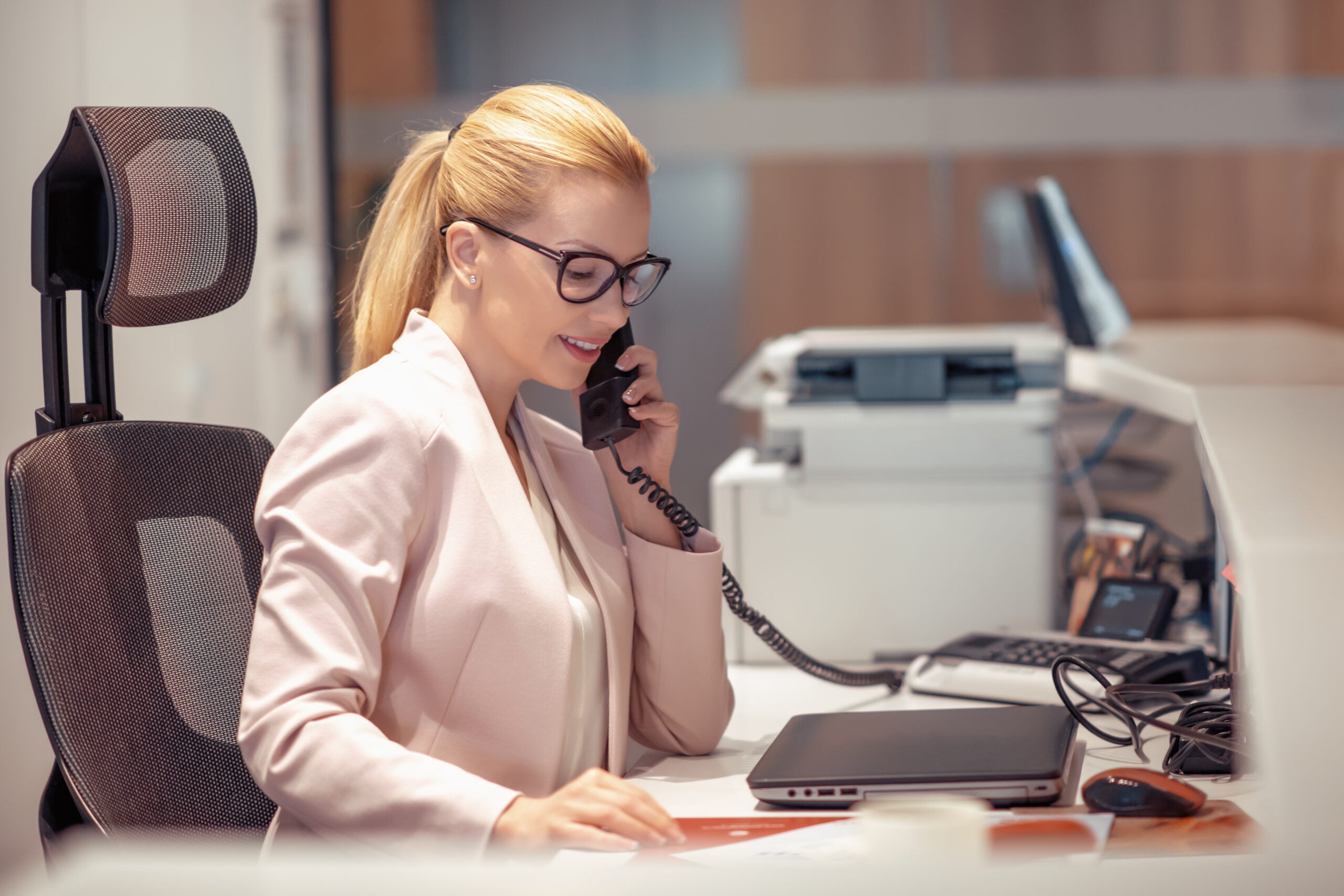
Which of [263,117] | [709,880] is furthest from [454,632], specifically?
[263,117]

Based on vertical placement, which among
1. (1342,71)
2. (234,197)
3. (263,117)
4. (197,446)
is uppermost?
(1342,71)

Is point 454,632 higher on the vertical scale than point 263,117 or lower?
lower

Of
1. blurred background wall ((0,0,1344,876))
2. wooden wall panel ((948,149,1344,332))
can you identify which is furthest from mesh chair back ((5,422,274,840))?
wooden wall panel ((948,149,1344,332))

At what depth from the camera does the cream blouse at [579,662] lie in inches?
43.3

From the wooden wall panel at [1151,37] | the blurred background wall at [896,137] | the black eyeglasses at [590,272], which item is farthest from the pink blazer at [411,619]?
the wooden wall panel at [1151,37]

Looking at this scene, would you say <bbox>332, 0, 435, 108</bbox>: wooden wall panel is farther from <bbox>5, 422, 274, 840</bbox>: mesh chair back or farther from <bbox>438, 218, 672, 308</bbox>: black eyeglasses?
<bbox>438, 218, 672, 308</bbox>: black eyeglasses

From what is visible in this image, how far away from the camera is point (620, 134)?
113cm

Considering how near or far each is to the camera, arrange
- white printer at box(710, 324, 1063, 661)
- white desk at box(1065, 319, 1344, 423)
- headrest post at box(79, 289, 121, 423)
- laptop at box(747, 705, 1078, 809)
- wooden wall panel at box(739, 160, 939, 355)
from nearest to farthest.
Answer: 1. laptop at box(747, 705, 1078, 809)
2. headrest post at box(79, 289, 121, 423)
3. white desk at box(1065, 319, 1344, 423)
4. white printer at box(710, 324, 1063, 661)
5. wooden wall panel at box(739, 160, 939, 355)

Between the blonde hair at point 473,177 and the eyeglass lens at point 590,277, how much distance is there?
0.06 meters

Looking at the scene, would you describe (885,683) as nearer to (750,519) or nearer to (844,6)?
(750,519)

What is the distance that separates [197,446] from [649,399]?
46cm

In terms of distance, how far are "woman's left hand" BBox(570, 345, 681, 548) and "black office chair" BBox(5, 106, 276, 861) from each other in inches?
14.5

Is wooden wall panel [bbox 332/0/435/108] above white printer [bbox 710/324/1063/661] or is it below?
above

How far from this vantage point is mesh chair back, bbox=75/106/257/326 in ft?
3.69
